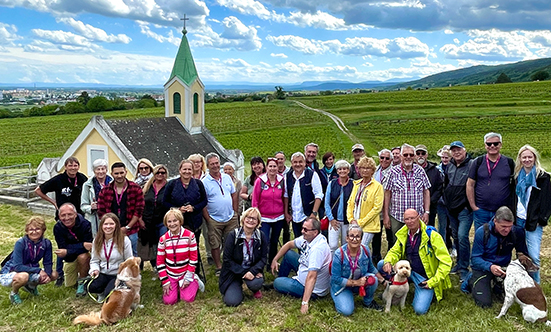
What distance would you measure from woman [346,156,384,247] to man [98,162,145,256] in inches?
123

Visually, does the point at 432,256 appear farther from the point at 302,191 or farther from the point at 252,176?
the point at 252,176

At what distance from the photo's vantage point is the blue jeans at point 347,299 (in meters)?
5.11

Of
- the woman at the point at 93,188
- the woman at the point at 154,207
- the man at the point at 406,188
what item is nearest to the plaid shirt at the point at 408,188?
the man at the point at 406,188

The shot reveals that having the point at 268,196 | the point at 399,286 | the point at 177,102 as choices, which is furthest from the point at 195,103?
the point at 399,286

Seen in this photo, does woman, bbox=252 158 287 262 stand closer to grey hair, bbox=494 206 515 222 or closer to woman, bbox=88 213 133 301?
woman, bbox=88 213 133 301

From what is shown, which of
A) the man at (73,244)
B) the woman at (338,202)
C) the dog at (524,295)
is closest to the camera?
the dog at (524,295)

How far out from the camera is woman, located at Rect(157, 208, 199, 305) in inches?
216

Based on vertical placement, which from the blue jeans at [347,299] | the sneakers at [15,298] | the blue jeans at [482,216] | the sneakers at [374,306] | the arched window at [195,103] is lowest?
the sneakers at [15,298]

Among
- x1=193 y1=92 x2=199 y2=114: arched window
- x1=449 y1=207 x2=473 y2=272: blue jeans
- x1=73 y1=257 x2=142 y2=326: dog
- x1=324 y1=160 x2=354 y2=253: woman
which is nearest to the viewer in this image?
x1=73 y1=257 x2=142 y2=326: dog

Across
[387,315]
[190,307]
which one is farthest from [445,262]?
[190,307]

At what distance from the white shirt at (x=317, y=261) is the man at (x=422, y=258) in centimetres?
76

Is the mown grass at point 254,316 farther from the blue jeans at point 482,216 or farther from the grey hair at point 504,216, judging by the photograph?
the grey hair at point 504,216

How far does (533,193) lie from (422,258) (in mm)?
1766

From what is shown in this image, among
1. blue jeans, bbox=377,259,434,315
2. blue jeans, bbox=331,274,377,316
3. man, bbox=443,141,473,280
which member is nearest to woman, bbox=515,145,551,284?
man, bbox=443,141,473,280
